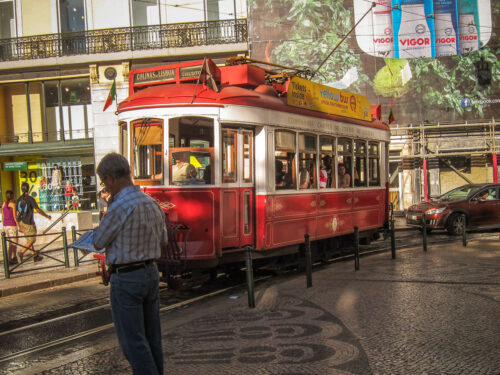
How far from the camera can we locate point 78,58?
72.8ft

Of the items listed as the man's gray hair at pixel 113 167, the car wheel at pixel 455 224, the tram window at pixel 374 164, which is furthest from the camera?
the car wheel at pixel 455 224

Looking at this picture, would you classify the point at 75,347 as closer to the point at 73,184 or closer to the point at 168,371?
the point at 168,371

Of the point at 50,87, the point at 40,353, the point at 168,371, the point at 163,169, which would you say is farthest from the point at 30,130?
the point at 168,371

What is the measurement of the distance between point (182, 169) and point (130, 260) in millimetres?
4450

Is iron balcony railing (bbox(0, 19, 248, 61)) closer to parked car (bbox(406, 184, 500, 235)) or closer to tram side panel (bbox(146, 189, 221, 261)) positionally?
parked car (bbox(406, 184, 500, 235))

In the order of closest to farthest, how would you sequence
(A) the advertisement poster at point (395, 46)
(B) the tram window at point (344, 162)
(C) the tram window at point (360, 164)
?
(B) the tram window at point (344, 162) < (C) the tram window at point (360, 164) < (A) the advertisement poster at point (395, 46)

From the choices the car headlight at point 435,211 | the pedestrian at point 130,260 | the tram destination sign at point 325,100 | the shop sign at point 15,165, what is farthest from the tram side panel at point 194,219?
the shop sign at point 15,165

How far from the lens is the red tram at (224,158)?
26.2ft

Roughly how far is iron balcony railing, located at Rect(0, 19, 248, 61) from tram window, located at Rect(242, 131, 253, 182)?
569 inches

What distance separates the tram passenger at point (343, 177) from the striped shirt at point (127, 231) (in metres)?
7.73

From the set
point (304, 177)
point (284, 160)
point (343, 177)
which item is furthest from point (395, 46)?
point (284, 160)

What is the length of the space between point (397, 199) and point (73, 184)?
50.2ft

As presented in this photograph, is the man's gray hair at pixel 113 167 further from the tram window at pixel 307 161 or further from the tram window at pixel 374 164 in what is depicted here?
the tram window at pixel 374 164

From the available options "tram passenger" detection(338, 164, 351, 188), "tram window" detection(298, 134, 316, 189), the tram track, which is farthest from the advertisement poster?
the tram track
